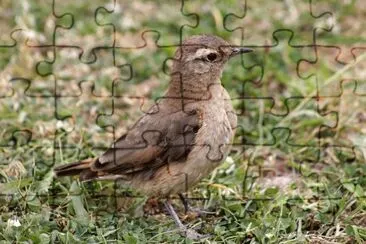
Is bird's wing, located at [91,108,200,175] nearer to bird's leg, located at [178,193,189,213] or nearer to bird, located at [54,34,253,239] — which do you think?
bird, located at [54,34,253,239]

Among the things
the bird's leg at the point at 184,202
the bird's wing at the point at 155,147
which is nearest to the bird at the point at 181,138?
the bird's wing at the point at 155,147

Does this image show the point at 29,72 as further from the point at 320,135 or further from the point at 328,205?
the point at 328,205

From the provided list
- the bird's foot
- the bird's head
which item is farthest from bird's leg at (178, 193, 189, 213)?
the bird's head

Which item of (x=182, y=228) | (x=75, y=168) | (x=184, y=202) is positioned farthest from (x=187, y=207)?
(x=75, y=168)

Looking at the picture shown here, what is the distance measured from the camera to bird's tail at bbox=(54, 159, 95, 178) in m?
6.56

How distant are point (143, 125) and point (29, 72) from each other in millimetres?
2413

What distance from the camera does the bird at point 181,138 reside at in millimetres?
6340

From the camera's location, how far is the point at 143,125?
6539mm

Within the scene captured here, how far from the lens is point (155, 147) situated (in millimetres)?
6398

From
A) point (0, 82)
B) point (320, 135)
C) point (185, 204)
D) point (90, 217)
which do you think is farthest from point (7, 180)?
point (320, 135)
